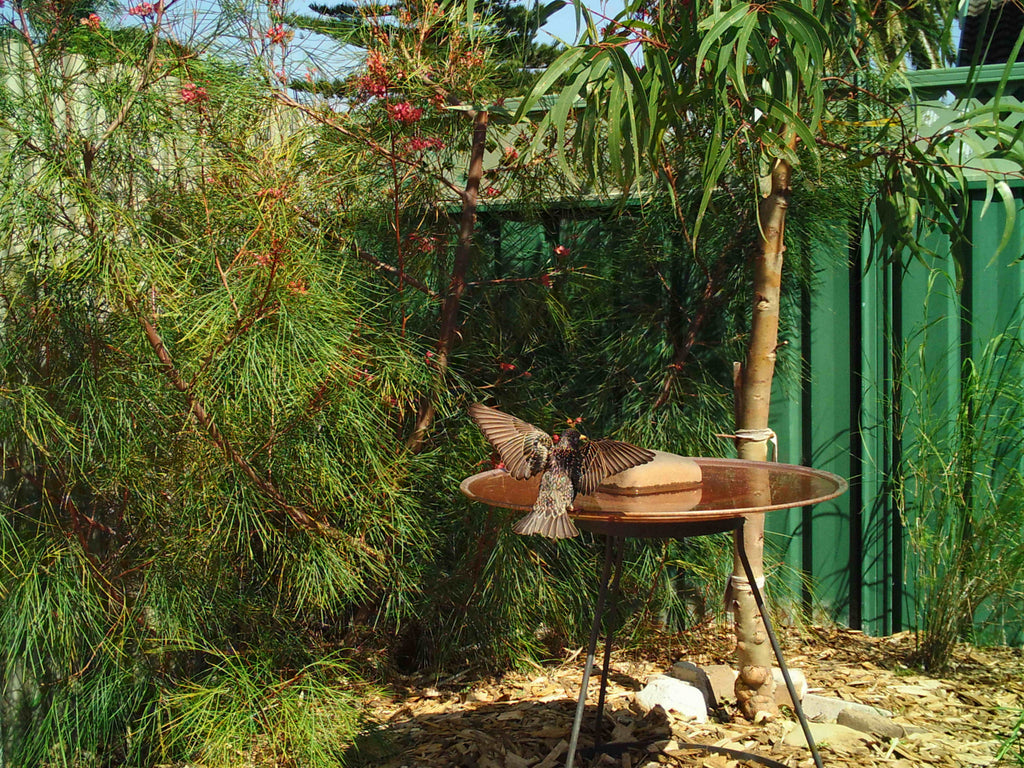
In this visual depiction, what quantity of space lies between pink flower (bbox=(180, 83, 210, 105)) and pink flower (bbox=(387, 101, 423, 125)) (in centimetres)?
55

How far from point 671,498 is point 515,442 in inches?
14.8

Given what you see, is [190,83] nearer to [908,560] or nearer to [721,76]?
[721,76]

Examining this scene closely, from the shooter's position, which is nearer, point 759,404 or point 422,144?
point 759,404

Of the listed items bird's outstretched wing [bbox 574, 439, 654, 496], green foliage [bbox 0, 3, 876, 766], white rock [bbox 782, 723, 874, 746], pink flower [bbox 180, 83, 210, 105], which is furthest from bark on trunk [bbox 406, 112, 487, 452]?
white rock [bbox 782, 723, 874, 746]

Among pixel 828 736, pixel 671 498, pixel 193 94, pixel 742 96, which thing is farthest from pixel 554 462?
pixel 193 94

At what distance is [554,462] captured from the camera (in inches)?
79.9

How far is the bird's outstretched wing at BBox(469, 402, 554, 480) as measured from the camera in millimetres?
2082

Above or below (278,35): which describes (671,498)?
below

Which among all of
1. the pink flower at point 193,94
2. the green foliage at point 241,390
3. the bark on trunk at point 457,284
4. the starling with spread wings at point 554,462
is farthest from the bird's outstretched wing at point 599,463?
the pink flower at point 193,94

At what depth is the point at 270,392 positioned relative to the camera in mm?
2541

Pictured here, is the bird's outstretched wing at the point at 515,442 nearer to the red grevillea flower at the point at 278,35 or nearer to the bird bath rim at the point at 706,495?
the bird bath rim at the point at 706,495

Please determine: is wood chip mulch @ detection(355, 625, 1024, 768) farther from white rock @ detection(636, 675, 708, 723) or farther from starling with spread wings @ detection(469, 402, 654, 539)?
starling with spread wings @ detection(469, 402, 654, 539)

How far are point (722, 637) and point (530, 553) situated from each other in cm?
89

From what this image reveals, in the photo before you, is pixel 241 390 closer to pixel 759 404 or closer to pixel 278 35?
pixel 278 35
